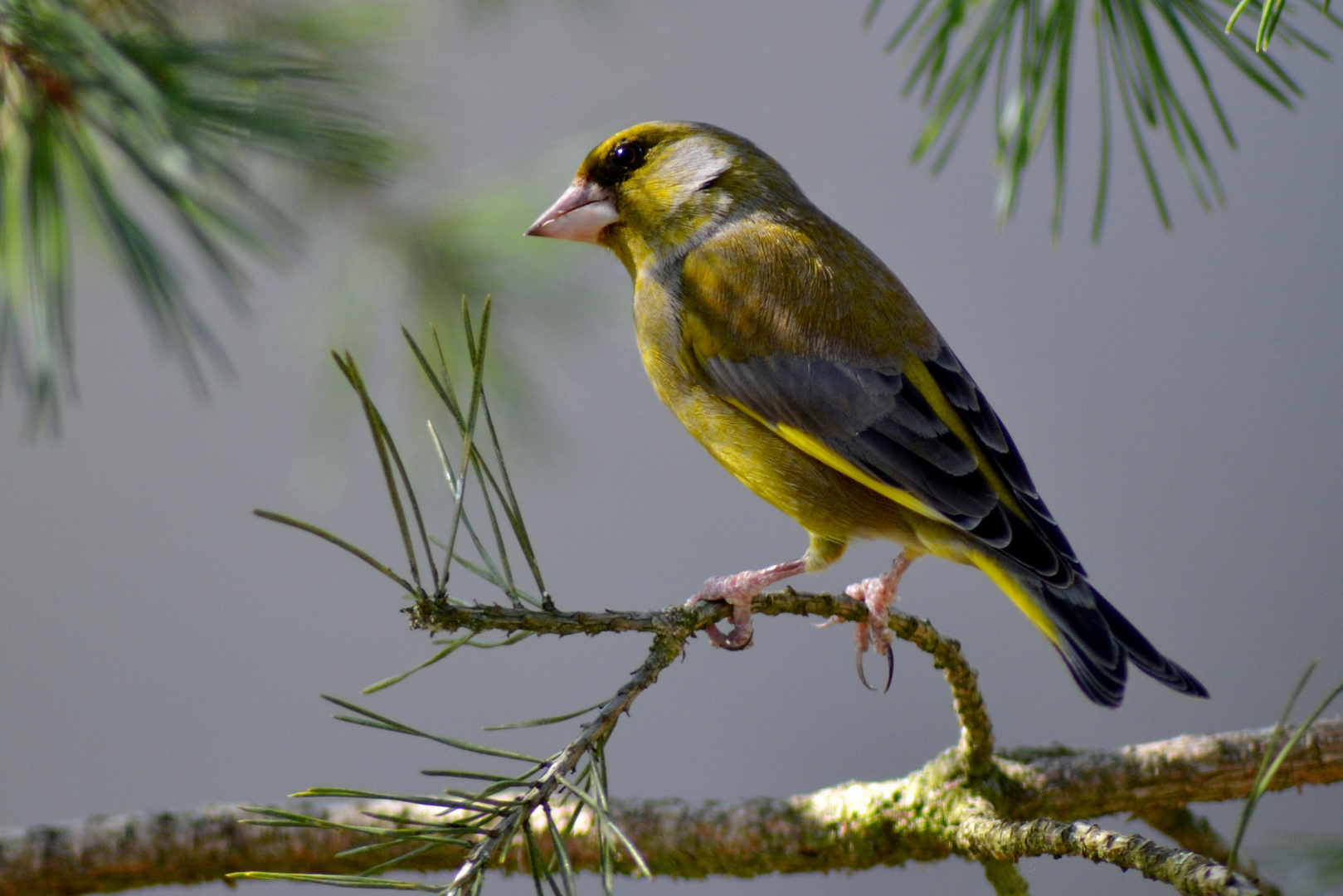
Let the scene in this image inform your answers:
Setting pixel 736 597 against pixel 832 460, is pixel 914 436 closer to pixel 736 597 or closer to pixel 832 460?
pixel 832 460

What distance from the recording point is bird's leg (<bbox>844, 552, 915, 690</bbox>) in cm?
87

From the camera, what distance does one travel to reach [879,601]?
90 centimetres

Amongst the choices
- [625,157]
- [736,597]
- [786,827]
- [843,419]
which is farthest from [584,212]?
[786,827]

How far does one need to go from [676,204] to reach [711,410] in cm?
26

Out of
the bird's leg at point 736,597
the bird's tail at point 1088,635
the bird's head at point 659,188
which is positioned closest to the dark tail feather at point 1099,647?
the bird's tail at point 1088,635

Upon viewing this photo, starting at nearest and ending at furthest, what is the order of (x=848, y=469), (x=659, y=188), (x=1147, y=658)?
(x=1147, y=658) < (x=848, y=469) < (x=659, y=188)

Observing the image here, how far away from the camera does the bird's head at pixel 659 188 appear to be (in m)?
1.11

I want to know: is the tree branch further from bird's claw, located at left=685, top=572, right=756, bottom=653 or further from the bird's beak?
the bird's beak

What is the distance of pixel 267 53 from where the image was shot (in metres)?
0.88

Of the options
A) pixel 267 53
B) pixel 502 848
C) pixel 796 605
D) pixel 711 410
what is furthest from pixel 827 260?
pixel 502 848

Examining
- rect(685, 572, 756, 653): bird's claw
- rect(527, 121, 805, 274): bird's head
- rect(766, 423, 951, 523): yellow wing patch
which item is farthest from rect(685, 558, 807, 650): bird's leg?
rect(527, 121, 805, 274): bird's head

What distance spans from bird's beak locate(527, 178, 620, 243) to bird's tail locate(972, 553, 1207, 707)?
0.51m

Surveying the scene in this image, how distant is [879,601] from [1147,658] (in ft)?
0.67

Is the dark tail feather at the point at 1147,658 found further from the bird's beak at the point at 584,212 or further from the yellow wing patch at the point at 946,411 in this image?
the bird's beak at the point at 584,212
